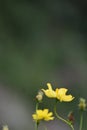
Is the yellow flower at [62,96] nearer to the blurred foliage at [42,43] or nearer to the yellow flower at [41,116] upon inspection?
the yellow flower at [41,116]

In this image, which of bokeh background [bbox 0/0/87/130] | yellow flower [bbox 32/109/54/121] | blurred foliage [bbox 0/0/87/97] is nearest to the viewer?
yellow flower [bbox 32/109/54/121]

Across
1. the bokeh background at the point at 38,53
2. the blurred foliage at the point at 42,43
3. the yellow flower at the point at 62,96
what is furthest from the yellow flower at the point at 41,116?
the blurred foliage at the point at 42,43

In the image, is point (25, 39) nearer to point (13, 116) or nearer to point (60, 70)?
point (60, 70)

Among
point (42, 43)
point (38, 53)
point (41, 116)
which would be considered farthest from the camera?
point (42, 43)

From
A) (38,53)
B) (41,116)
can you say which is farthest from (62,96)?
(38,53)

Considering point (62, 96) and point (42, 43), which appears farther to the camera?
point (42, 43)

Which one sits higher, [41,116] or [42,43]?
[41,116]

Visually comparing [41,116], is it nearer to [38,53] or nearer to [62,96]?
[62,96]

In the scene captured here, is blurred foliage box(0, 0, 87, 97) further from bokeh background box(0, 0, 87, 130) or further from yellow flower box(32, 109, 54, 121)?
yellow flower box(32, 109, 54, 121)

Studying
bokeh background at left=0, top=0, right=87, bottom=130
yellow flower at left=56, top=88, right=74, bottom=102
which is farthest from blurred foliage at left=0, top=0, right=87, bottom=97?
yellow flower at left=56, top=88, right=74, bottom=102
